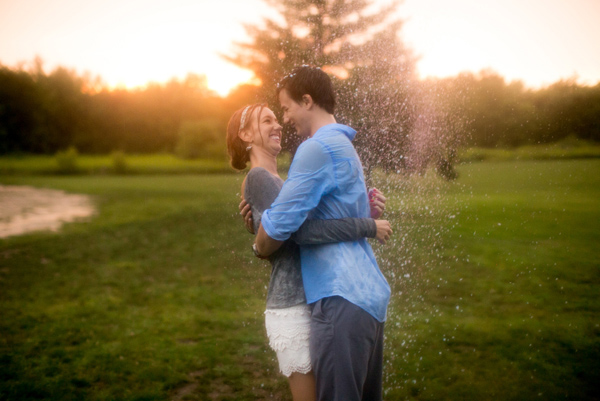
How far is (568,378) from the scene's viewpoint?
4.12 meters

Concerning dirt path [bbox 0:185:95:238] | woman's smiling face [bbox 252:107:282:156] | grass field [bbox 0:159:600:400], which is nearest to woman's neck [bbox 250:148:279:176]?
woman's smiling face [bbox 252:107:282:156]

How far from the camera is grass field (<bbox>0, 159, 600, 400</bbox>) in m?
4.12

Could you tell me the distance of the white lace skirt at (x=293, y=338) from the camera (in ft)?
6.38

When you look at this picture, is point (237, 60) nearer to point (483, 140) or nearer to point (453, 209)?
point (483, 140)

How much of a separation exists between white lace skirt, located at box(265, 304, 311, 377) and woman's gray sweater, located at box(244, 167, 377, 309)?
1.6 inches

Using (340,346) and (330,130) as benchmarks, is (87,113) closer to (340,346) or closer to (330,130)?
(330,130)

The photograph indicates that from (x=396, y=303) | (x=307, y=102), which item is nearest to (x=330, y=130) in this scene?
(x=307, y=102)

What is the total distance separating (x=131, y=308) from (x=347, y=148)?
5.40 meters

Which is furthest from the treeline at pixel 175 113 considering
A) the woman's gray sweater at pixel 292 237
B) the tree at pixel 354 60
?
the woman's gray sweater at pixel 292 237

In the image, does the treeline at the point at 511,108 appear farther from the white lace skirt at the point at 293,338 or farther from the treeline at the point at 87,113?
the treeline at the point at 87,113

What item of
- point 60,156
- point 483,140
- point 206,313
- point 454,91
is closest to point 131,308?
point 206,313

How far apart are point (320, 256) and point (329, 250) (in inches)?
1.8

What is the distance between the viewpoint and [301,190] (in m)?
1.74

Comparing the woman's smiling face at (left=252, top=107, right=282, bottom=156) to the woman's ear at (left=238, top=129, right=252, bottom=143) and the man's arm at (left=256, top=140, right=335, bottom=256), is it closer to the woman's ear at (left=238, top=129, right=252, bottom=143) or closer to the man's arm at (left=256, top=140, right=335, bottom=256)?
the woman's ear at (left=238, top=129, right=252, bottom=143)
